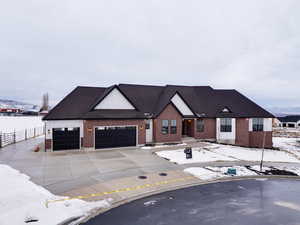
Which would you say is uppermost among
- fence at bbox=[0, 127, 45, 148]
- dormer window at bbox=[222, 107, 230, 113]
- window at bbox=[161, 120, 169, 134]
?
dormer window at bbox=[222, 107, 230, 113]

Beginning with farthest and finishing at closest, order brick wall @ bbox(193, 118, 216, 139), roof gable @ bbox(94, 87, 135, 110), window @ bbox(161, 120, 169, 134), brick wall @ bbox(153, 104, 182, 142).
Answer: brick wall @ bbox(193, 118, 216, 139) < window @ bbox(161, 120, 169, 134) < brick wall @ bbox(153, 104, 182, 142) < roof gable @ bbox(94, 87, 135, 110)

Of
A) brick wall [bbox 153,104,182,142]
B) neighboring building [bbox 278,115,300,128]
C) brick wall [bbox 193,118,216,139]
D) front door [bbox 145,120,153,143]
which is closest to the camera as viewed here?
brick wall [bbox 153,104,182,142]

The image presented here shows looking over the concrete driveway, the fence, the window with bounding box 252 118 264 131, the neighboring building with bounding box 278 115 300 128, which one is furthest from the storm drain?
the neighboring building with bounding box 278 115 300 128

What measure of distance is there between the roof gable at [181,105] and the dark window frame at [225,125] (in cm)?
467

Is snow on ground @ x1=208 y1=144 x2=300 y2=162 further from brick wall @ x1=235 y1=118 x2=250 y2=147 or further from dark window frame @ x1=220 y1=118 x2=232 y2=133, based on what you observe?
dark window frame @ x1=220 y1=118 x2=232 y2=133

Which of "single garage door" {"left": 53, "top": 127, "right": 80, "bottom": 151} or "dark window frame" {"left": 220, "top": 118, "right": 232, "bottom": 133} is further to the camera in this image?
"dark window frame" {"left": 220, "top": 118, "right": 232, "bottom": 133}

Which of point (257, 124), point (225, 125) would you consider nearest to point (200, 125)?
point (225, 125)

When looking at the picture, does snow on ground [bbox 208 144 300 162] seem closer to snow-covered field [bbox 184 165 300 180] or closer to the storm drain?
snow-covered field [bbox 184 165 300 180]

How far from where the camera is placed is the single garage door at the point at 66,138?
18089 millimetres

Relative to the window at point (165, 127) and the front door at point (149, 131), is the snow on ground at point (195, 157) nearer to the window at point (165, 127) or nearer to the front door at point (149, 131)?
the window at point (165, 127)

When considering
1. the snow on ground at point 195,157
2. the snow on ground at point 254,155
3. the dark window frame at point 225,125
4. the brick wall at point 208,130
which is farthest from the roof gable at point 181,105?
the snow on ground at point 195,157

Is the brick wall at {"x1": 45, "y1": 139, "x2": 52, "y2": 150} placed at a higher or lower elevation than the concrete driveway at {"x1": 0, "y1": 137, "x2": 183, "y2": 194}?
higher

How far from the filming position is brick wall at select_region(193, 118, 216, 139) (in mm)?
25355

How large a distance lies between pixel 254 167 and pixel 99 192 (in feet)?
37.5
